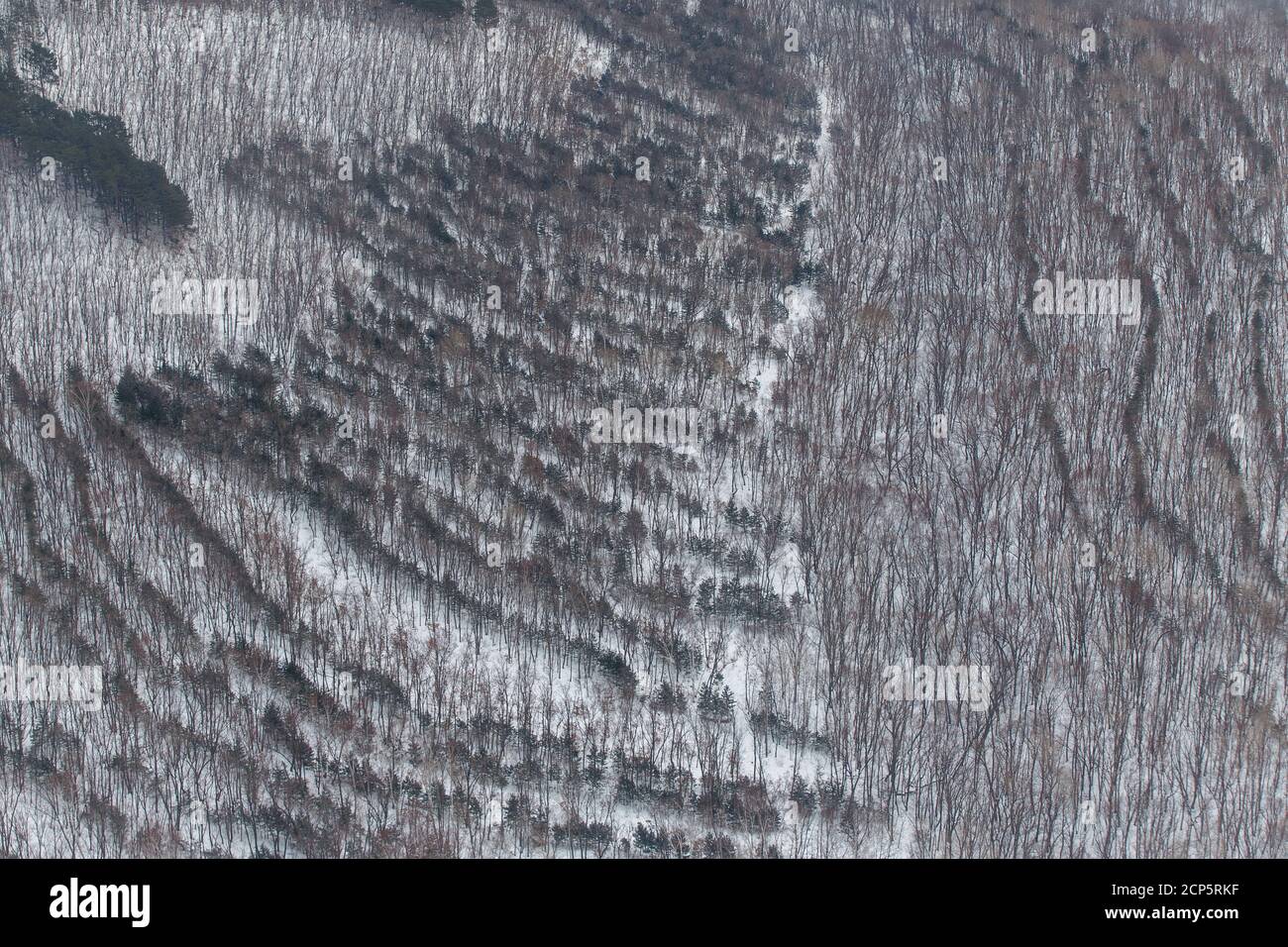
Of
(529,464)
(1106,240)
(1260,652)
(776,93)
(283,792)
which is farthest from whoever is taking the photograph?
(776,93)

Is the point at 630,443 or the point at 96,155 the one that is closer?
the point at 630,443

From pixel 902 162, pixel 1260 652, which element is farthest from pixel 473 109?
pixel 1260 652

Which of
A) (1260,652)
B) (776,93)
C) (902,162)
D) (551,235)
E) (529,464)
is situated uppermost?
Result: (776,93)

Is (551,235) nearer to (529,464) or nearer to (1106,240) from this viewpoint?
(529,464)

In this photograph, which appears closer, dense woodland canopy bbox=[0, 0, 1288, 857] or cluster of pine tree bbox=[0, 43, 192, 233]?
A: dense woodland canopy bbox=[0, 0, 1288, 857]

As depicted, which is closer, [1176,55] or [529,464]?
[529,464]

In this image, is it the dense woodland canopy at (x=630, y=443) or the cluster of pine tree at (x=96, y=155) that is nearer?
the dense woodland canopy at (x=630, y=443)

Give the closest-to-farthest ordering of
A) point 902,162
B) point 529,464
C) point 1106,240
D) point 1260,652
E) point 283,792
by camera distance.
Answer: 1. point 283,792
2. point 1260,652
3. point 529,464
4. point 1106,240
5. point 902,162

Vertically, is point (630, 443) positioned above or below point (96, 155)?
below
